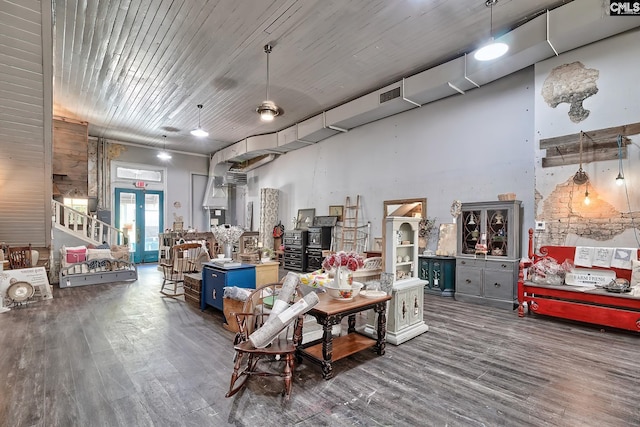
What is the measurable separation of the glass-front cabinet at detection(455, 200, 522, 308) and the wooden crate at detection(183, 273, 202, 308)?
451 cm

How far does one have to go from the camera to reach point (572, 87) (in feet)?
15.0

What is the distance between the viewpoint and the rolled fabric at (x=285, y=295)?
2.63 meters

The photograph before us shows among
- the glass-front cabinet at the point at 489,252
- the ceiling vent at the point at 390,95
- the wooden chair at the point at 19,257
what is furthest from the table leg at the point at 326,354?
the wooden chair at the point at 19,257

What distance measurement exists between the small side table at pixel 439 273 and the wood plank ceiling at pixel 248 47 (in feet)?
11.9

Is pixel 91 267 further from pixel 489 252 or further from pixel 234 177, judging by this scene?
pixel 489 252

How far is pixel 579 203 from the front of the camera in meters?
4.50

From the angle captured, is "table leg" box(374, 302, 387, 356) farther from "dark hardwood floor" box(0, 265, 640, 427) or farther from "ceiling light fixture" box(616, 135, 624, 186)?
"ceiling light fixture" box(616, 135, 624, 186)

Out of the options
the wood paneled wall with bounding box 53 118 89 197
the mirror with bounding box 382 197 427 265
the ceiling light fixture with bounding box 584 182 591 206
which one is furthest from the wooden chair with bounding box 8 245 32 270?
the ceiling light fixture with bounding box 584 182 591 206

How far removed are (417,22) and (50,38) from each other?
15.7ft

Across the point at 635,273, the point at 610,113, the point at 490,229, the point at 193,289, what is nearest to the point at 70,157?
the point at 193,289

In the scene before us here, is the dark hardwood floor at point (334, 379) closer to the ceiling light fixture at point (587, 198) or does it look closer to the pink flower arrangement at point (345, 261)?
the pink flower arrangement at point (345, 261)

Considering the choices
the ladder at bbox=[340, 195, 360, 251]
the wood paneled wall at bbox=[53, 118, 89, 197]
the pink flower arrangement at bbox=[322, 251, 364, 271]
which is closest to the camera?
the pink flower arrangement at bbox=[322, 251, 364, 271]

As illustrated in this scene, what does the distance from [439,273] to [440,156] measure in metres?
2.38

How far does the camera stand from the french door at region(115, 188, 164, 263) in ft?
34.8
